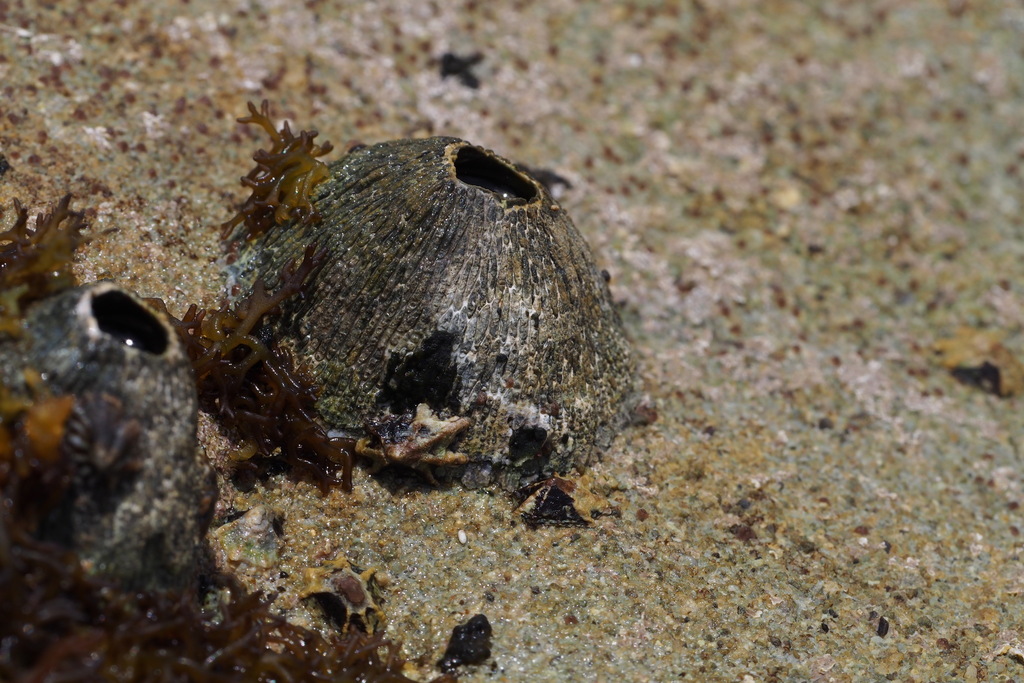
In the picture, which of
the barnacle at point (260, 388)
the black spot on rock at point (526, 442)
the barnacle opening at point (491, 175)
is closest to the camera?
the barnacle at point (260, 388)

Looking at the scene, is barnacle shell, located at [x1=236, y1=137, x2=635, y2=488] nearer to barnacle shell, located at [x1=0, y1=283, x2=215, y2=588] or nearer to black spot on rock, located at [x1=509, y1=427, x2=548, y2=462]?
black spot on rock, located at [x1=509, y1=427, x2=548, y2=462]

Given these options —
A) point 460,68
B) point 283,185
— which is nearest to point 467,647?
point 283,185

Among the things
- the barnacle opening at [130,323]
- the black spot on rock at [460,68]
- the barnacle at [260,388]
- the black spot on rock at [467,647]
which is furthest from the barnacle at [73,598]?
the black spot on rock at [460,68]

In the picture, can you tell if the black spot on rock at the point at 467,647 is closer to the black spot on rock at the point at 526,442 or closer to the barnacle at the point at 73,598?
the barnacle at the point at 73,598

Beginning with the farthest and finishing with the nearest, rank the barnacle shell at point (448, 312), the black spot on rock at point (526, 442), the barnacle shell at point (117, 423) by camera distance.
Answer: the black spot on rock at point (526, 442) → the barnacle shell at point (448, 312) → the barnacle shell at point (117, 423)

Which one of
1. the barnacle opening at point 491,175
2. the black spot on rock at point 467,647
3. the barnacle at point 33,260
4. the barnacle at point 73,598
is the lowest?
the black spot on rock at point 467,647
